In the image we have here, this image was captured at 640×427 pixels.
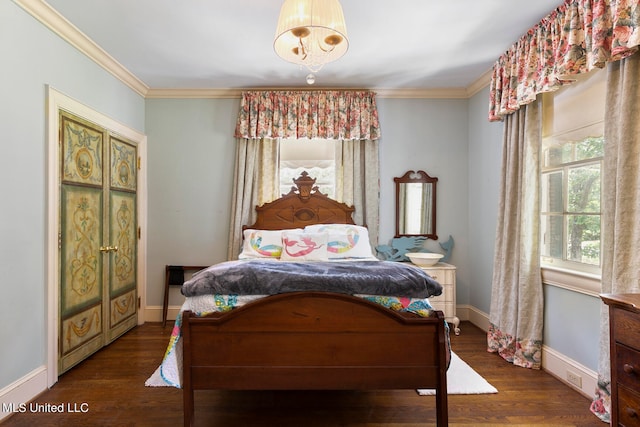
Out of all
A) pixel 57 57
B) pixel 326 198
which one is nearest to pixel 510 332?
pixel 326 198

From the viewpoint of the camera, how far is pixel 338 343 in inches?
72.4

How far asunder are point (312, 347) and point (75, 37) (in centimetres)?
299

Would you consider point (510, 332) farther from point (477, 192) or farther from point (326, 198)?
point (326, 198)

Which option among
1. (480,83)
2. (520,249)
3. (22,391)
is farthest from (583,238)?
(22,391)

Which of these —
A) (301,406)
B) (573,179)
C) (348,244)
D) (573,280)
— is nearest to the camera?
(301,406)

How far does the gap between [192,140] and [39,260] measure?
6.57 ft

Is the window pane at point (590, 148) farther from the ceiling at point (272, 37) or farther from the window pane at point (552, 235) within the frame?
the ceiling at point (272, 37)

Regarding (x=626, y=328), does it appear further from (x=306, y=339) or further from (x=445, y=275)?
(x=445, y=275)

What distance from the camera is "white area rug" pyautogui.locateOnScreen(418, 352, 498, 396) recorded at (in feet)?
7.52

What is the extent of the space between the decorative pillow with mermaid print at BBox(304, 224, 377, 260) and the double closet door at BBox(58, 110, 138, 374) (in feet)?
6.69

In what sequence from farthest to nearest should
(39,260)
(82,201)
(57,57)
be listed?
1. (82,201)
2. (57,57)
3. (39,260)

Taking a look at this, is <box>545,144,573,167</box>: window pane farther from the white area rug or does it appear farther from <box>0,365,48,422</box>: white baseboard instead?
<box>0,365,48,422</box>: white baseboard

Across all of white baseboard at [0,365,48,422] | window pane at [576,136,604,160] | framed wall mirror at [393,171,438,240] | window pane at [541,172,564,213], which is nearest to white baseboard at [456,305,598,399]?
window pane at [541,172,564,213]

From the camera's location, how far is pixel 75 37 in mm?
2629
